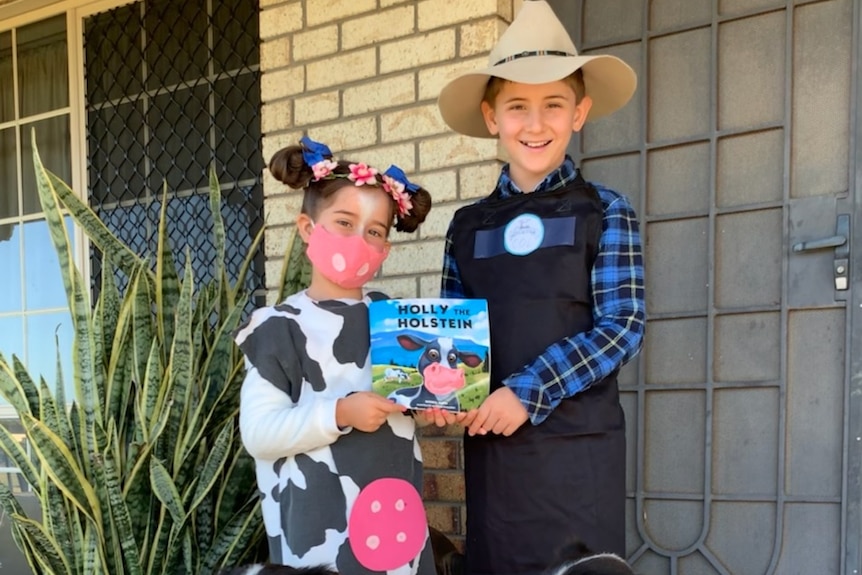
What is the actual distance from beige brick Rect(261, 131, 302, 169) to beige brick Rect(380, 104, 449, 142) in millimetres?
451

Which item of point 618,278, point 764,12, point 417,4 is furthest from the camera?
point 417,4

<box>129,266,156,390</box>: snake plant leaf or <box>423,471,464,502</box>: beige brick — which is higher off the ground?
<box>129,266,156,390</box>: snake plant leaf

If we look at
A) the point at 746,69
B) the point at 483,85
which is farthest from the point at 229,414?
the point at 746,69

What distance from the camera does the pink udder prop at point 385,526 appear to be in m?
1.64

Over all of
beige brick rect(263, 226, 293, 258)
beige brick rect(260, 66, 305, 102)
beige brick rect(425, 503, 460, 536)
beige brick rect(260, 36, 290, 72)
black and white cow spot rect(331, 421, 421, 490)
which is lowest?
beige brick rect(425, 503, 460, 536)

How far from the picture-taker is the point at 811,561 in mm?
2393

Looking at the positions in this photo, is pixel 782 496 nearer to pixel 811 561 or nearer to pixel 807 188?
pixel 811 561

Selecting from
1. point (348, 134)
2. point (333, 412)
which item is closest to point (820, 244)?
point (333, 412)

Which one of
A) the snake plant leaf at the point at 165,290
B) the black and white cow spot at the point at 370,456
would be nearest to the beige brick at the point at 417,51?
the snake plant leaf at the point at 165,290

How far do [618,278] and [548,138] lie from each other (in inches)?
14.4

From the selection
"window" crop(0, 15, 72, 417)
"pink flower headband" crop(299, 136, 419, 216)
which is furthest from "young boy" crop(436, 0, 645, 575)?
"window" crop(0, 15, 72, 417)

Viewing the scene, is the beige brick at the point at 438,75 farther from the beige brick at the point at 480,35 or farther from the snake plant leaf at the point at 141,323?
the snake plant leaf at the point at 141,323

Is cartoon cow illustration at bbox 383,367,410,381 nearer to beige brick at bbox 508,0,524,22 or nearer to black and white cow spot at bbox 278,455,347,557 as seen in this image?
black and white cow spot at bbox 278,455,347,557

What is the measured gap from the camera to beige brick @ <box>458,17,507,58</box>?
2.68 metres
